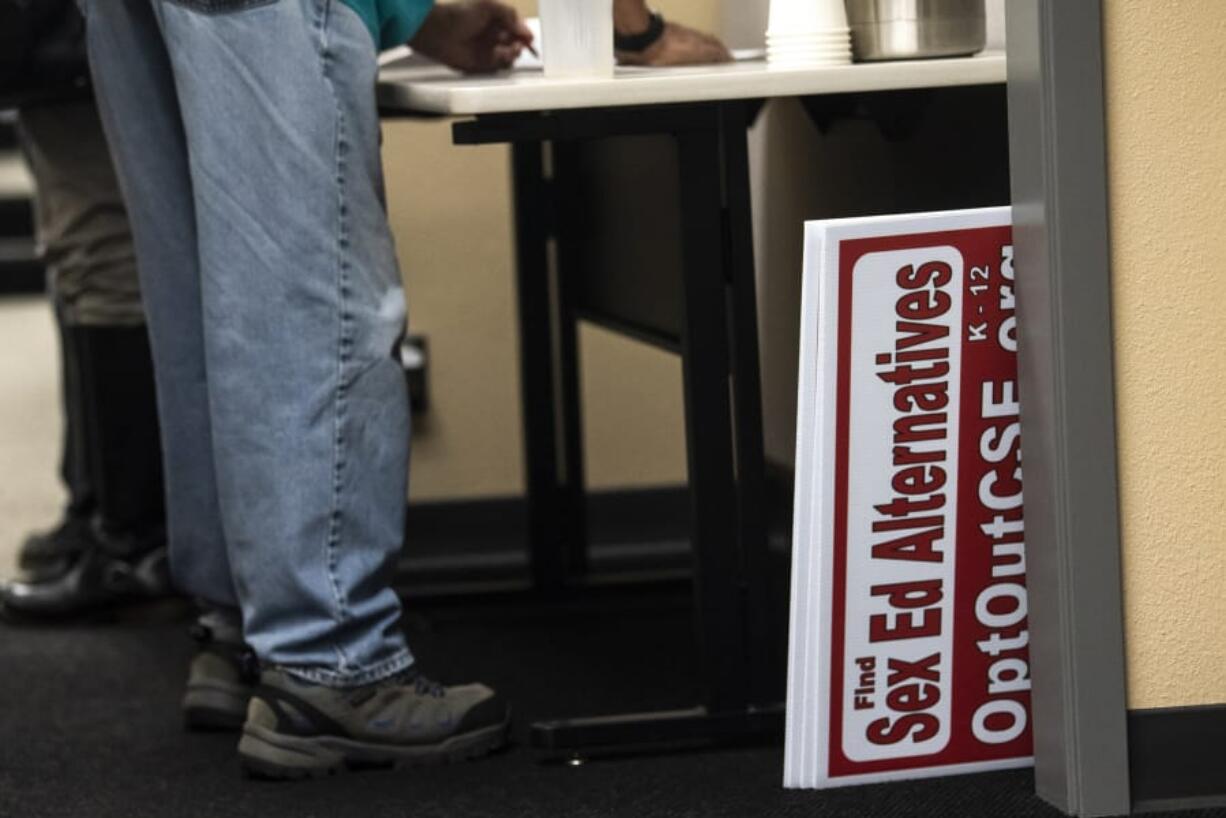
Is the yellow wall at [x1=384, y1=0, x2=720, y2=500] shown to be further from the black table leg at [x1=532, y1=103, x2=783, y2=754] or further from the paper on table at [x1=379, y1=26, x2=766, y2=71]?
the black table leg at [x1=532, y1=103, x2=783, y2=754]

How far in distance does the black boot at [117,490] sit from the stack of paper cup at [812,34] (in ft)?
3.38

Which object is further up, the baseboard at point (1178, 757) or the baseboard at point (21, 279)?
the baseboard at point (1178, 757)

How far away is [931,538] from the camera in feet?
5.18

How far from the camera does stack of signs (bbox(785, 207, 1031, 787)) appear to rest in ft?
5.07

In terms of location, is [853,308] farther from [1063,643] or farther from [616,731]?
[616,731]

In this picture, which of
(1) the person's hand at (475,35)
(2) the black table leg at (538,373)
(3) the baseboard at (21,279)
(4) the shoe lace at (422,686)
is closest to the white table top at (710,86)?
(1) the person's hand at (475,35)

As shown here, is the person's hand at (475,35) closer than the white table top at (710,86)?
No

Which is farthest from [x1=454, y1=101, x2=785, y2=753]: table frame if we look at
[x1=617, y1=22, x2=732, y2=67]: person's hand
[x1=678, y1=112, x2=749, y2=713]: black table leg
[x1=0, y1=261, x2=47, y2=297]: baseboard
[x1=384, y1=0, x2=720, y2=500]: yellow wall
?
[x1=0, y1=261, x2=47, y2=297]: baseboard

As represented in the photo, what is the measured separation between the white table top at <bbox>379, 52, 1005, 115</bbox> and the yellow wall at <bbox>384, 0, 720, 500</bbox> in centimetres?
102

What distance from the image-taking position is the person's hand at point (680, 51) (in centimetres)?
180

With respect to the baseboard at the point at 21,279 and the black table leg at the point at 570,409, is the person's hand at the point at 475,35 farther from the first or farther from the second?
the baseboard at the point at 21,279

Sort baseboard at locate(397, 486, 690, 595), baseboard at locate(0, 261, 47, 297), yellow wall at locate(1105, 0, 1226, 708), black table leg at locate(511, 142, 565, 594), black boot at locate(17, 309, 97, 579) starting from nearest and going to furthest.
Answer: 1. yellow wall at locate(1105, 0, 1226, 708)
2. black table leg at locate(511, 142, 565, 594)
3. black boot at locate(17, 309, 97, 579)
4. baseboard at locate(397, 486, 690, 595)
5. baseboard at locate(0, 261, 47, 297)

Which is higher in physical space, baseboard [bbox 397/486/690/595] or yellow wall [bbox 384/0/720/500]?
yellow wall [bbox 384/0/720/500]

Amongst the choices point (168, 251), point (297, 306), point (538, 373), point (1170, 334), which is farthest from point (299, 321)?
point (538, 373)
